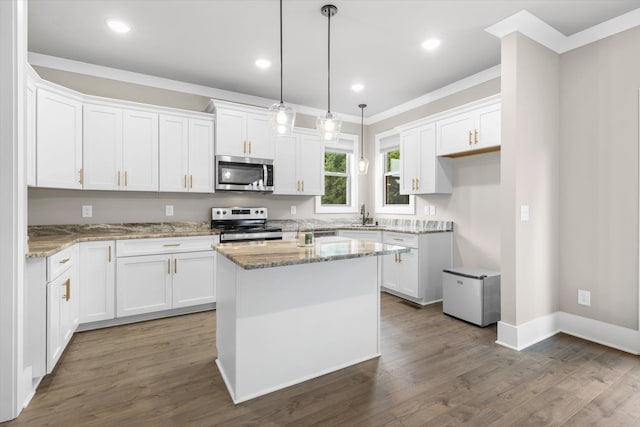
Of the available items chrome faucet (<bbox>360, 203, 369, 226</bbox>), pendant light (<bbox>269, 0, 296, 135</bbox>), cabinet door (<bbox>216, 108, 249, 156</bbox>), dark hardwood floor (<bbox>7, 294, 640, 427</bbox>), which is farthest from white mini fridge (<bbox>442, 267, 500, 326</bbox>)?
cabinet door (<bbox>216, 108, 249, 156</bbox>)

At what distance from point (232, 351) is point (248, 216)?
2.52 m

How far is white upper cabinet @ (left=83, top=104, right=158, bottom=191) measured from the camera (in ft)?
11.0

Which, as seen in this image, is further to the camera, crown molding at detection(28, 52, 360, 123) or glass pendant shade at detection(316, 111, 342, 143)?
crown molding at detection(28, 52, 360, 123)

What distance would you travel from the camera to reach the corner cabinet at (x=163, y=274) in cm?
327

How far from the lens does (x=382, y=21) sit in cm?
275

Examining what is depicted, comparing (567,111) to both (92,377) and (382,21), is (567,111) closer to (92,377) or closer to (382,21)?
(382,21)

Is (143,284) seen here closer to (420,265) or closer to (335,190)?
(420,265)

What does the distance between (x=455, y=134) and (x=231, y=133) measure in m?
2.69

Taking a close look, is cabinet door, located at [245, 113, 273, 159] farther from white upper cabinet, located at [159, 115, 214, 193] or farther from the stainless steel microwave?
white upper cabinet, located at [159, 115, 214, 193]

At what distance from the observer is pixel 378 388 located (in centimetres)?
212

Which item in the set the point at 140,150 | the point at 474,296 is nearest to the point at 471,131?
the point at 474,296

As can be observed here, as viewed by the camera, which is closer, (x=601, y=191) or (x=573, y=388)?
(x=573, y=388)

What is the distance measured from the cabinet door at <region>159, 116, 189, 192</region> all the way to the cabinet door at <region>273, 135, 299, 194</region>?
3.73ft
